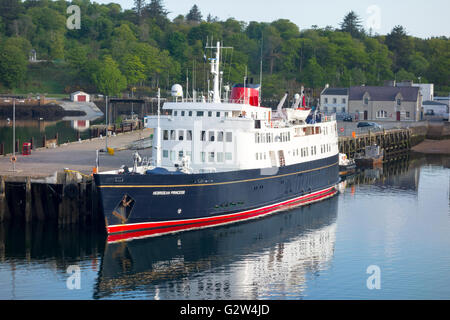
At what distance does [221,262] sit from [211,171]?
8.30 m

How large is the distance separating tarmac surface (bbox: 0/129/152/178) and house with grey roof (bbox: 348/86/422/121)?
6003 centimetres

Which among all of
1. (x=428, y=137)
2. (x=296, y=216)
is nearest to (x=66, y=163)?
(x=296, y=216)

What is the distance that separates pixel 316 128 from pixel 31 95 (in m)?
102

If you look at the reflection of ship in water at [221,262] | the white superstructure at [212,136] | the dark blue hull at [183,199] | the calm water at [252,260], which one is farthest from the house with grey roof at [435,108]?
the white superstructure at [212,136]

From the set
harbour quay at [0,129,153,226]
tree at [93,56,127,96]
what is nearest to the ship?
harbour quay at [0,129,153,226]

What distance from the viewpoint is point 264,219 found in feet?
173

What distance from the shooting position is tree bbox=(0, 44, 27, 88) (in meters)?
155

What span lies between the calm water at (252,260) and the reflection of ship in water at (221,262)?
0.19 ft

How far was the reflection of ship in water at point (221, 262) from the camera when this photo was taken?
37031 mm

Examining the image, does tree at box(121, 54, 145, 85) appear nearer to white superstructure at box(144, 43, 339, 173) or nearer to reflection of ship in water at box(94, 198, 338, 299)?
white superstructure at box(144, 43, 339, 173)

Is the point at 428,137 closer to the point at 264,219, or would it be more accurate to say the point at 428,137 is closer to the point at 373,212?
the point at 373,212

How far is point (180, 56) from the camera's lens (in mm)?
176375

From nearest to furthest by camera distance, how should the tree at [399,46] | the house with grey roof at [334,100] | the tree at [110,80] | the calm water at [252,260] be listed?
the calm water at [252,260] → the house with grey roof at [334,100] → the tree at [110,80] → the tree at [399,46]

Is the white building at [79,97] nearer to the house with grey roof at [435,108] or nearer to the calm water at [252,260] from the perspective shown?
the house with grey roof at [435,108]
